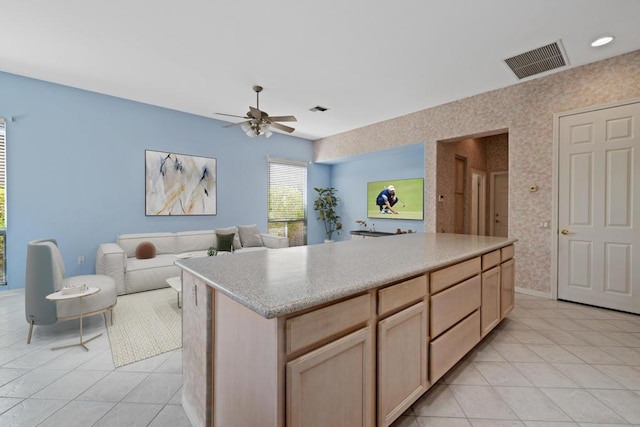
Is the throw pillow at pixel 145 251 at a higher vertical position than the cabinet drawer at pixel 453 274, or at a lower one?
lower

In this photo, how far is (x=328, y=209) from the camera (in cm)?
753

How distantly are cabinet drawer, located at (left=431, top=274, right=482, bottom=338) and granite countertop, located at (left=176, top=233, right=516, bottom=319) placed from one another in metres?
0.21

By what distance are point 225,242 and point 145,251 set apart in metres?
1.25

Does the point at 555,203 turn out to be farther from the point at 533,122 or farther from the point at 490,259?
the point at 490,259

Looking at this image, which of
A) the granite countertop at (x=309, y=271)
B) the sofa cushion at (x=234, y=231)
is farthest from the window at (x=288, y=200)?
the granite countertop at (x=309, y=271)

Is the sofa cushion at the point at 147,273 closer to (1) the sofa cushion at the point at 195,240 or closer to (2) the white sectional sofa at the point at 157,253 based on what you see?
(2) the white sectional sofa at the point at 157,253

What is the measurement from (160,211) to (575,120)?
6.19 m

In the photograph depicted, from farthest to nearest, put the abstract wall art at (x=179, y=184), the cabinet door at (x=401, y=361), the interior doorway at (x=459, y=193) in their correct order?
the interior doorway at (x=459, y=193) → the abstract wall art at (x=179, y=184) → the cabinet door at (x=401, y=361)

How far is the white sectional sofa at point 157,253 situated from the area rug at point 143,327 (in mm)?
233

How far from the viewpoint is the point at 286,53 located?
3.23 meters

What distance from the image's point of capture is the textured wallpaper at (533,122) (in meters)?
3.31

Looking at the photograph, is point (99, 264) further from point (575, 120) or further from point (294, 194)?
point (575, 120)

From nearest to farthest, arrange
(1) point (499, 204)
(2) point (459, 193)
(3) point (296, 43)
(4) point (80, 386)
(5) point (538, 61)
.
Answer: (4) point (80, 386) → (3) point (296, 43) → (5) point (538, 61) → (2) point (459, 193) → (1) point (499, 204)

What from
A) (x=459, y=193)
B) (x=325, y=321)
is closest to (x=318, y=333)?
(x=325, y=321)
